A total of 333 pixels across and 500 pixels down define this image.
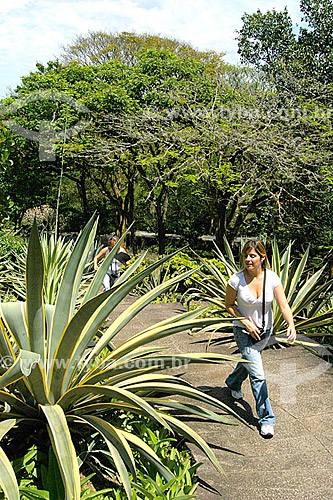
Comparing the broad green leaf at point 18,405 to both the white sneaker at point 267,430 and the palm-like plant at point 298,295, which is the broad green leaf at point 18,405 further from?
the palm-like plant at point 298,295

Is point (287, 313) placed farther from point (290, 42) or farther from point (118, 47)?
point (118, 47)

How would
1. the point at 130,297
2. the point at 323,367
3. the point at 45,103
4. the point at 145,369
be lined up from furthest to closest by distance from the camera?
the point at 45,103
the point at 130,297
the point at 323,367
the point at 145,369

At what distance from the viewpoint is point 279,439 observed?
3545 millimetres

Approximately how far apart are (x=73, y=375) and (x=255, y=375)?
137 cm

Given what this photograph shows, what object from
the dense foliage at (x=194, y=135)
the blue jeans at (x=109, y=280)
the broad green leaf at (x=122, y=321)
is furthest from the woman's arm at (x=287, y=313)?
the blue jeans at (x=109, y=280)

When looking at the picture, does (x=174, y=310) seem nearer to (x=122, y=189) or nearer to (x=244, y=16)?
(x=244, y=16)

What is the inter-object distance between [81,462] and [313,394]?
2288 millimetres

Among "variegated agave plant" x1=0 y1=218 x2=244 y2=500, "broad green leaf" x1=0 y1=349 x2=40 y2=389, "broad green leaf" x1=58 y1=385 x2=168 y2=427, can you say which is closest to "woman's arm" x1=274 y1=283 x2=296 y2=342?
"variegated agave plant" x1=0 y1=218 x2=244 y2=500

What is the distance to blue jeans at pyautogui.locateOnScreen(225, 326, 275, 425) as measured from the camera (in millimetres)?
3609

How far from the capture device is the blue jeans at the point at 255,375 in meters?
3.61

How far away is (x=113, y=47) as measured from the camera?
66.1ft

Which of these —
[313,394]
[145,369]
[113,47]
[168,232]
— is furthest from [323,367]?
[113,47]

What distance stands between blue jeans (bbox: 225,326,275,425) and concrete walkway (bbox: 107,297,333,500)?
136 millimetres

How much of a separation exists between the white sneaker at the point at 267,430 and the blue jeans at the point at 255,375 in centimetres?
3
